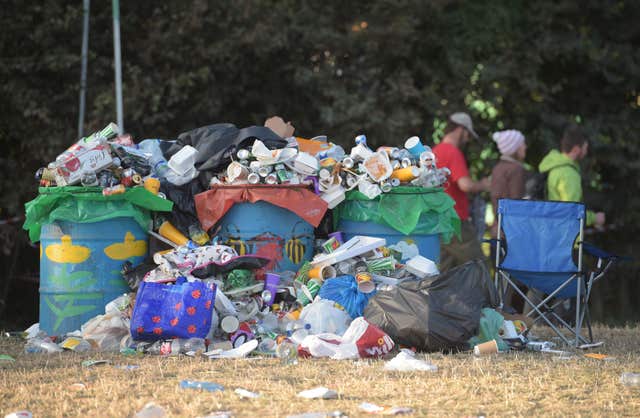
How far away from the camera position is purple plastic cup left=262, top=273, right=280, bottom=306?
6.71 meters

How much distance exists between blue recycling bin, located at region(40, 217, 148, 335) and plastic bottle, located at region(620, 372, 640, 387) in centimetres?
342

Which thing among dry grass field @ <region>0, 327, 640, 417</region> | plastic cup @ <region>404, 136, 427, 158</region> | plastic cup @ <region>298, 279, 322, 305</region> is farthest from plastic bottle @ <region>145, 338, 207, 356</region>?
plastic cup @ <region>404, 136, 427, 158</region>

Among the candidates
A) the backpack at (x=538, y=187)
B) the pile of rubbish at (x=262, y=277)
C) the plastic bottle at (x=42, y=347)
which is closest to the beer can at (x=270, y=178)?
the pile of rubbish at (x=262, y=277)

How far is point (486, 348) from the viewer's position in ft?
20.1

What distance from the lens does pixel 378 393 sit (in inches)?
183

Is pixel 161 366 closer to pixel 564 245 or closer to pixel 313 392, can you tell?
pixel 313 392

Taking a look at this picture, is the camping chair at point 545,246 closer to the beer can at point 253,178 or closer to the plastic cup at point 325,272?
the plastic cup at point 325,272

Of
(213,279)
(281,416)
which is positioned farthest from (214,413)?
(213,279)

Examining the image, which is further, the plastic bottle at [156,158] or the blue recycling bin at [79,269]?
the plastic bottle at [156,158]

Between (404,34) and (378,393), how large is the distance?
337 inches

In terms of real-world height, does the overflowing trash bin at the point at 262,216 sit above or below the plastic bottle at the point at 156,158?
below

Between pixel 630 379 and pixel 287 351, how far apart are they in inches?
77.2

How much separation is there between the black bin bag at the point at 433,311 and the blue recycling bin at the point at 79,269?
1.79m

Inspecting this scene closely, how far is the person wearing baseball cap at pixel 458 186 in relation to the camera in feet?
28.8
